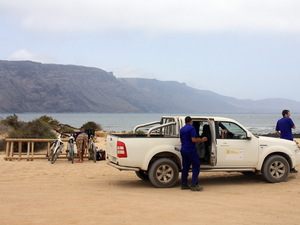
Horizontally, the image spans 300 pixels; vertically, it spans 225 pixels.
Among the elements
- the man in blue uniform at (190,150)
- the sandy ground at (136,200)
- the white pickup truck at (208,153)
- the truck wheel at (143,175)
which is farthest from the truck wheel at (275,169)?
the truck wheel at (143,175)

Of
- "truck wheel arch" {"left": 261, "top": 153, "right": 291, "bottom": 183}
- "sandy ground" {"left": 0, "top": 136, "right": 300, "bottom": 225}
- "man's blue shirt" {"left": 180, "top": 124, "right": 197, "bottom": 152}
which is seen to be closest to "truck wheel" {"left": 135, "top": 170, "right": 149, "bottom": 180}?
"sandy ground" {"left": 0, "top": 136, "right": 300, "bottom": 225}

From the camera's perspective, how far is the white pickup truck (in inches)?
394

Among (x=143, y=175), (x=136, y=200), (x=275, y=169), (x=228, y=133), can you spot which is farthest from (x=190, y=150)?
(x=275, y=169)

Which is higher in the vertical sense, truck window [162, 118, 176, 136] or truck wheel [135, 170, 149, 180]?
truck window [162, 118, 176, 136]

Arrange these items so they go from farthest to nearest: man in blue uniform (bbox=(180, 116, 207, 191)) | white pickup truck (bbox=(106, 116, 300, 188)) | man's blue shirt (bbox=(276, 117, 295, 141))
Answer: man's blue shirt (bbox=(276, 117, 295, 141)) < white pickup truck (bbox=(106, 116, 300, 188)) < man in blue uniform (bbox=(180, 116, 207, 191))

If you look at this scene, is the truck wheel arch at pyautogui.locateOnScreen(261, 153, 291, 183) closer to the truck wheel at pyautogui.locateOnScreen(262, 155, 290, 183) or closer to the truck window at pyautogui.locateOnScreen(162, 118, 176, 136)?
the truck wheel at pyautogui.locateOnScreen(262, 155, 290, 183)

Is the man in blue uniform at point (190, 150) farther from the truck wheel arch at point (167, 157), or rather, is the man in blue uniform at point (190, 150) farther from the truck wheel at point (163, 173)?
the truck wheel arch at point (167, 157)

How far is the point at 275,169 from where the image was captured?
1087cm

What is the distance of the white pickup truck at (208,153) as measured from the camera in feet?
32.8

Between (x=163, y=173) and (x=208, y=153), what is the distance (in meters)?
1.33

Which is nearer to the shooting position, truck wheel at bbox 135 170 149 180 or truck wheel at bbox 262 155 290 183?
truck wheel at bbox 262 155 290 183

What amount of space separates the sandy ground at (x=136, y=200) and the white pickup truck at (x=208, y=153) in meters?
0.37

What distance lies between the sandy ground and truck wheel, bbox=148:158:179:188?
18cm

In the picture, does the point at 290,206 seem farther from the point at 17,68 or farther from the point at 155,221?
the point at 17,68
